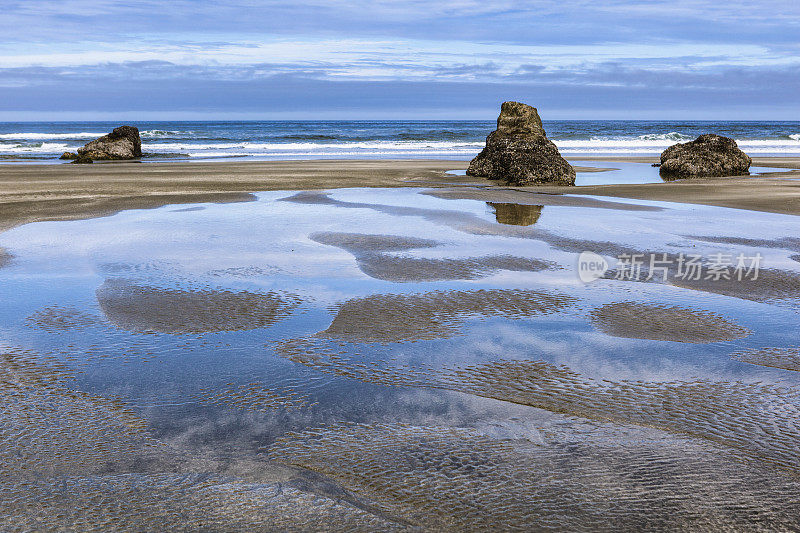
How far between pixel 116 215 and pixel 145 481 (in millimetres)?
9212

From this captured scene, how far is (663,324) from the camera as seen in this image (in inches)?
205

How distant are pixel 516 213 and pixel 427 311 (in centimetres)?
639

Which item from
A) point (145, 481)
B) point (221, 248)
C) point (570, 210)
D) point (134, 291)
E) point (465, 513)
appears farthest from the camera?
point (570, 210)

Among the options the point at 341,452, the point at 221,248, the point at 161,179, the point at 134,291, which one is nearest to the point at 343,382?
the point at 341,452

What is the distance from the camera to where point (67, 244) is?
8.48 metres

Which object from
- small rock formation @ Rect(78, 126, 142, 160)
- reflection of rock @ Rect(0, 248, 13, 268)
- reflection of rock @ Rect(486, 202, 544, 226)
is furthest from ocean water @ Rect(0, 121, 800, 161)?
reflection of rock @ Rect(0, 248, 13, 268)

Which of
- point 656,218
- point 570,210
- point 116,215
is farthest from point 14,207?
point 656,218

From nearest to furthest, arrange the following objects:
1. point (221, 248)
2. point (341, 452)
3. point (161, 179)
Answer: point (341, 452), point (221, 248), point (161, 179)

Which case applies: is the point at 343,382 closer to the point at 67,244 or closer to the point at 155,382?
the point at 155,382

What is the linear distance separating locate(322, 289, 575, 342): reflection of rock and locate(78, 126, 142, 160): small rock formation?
91.5 ft

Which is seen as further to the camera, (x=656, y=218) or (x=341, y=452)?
(x=656, y=218)

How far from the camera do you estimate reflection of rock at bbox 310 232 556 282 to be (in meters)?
6.88

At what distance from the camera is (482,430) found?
3383 millimetres

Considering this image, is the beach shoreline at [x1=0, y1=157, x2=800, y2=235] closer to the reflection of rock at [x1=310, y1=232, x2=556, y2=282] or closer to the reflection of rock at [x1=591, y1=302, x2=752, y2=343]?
the reflection of rock at [x1=310, y1=232, x2=556, y2=282]
